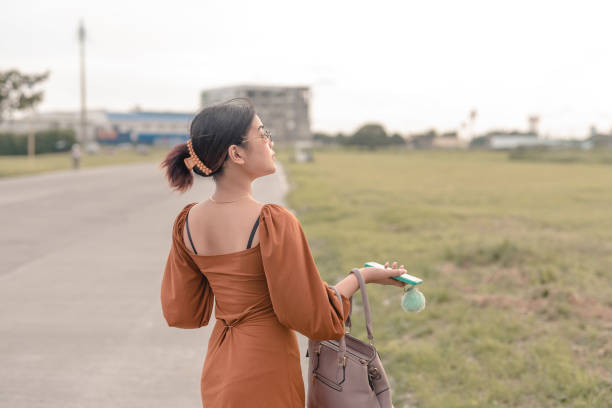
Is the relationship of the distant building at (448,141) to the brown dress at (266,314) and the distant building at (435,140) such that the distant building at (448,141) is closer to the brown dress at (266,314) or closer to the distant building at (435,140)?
the distant building at (435,140)

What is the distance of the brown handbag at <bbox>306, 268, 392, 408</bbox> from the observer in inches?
80.3

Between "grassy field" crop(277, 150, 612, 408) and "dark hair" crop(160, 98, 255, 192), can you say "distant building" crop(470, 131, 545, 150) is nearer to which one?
"grassy field" crop(277, 150, 612, 408)

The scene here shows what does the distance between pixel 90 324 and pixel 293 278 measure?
446 cm

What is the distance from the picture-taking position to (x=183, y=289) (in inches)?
88.7

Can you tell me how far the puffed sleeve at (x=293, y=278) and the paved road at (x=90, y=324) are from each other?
2.31 meters

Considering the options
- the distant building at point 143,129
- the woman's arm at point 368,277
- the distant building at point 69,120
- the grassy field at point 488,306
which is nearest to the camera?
the woman's arm at point 368,277

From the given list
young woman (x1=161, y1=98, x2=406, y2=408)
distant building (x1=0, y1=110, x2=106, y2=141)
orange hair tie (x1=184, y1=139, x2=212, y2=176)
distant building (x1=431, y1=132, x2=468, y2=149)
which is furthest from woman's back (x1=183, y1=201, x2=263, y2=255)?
distant building (x1=431, y1=132, x2=468, y2=149)

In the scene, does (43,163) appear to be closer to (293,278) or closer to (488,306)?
(488,306)

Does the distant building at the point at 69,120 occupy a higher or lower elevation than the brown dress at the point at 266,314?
higher

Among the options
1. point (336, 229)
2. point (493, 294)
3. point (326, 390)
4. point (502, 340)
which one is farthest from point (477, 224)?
point (326, 390)

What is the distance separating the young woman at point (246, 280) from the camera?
6.40ft

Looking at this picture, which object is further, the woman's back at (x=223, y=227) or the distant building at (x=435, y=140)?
the distant building at (x=435, y=140)

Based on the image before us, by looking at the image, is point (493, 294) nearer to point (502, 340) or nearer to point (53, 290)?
point (502, 340)

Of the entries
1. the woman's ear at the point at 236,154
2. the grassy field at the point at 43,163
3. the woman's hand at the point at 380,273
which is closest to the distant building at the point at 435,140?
the grassy field at the point at 43,163
